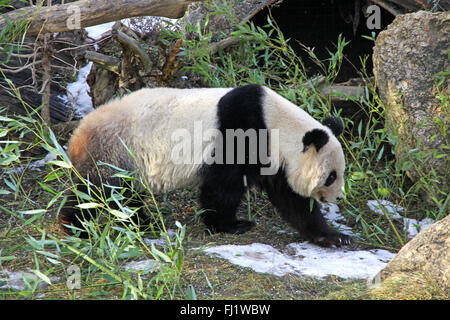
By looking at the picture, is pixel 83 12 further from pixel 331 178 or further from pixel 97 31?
pixel 331 178

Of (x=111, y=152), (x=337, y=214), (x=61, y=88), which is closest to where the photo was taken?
(x=111, y=152)

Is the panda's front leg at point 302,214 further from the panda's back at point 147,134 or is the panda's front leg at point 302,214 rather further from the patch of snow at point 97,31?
the patch of snow at point 97,31

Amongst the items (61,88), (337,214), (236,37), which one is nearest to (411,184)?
(337,214)

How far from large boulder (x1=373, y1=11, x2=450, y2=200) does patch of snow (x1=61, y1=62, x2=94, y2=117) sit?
2.95 m

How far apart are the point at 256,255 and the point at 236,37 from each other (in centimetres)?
244

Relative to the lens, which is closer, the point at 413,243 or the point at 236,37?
the point at 413,243

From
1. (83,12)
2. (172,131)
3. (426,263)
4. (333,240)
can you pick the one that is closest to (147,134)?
(172,131)

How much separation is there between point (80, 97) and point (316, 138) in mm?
3044

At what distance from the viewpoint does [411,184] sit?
15.0 ft

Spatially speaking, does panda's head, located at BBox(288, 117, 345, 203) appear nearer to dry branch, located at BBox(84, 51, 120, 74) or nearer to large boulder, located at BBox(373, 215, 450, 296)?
large boulder, located at BBox(373, 215, 450, 296)

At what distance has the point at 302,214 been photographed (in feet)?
12.8

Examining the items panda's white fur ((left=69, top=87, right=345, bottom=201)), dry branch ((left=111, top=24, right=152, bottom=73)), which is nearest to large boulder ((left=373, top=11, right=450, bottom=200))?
panda's white fur ((left=69, top=87, right=345, bottom=201))

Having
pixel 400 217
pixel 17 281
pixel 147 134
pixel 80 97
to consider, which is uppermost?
pixel 147 134
